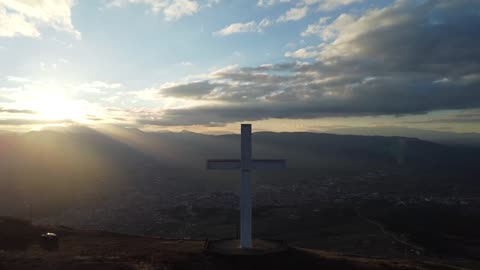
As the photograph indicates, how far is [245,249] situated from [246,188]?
18.7 ft

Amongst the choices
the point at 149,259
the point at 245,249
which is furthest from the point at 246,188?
the point at 149,259

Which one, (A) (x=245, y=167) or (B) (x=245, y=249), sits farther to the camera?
(A) (x=245, y=167)

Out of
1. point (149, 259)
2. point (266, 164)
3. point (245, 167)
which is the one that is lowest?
point (149, 259)

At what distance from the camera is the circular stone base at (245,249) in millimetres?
37969

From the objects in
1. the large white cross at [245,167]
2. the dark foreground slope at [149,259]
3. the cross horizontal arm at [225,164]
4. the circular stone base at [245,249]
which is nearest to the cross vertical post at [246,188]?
the large white cross at [245,167]

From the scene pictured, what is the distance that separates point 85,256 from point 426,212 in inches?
6452

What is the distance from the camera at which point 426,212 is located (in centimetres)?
17338

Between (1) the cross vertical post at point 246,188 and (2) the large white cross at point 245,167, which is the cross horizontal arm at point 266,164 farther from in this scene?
(1) the cross vertical post at point 246,188

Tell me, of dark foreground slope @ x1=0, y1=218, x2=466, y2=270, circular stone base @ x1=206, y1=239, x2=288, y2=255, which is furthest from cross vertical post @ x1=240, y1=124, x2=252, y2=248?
dark foreground slope @ x1=0, y1=218, x2=466, y2=270

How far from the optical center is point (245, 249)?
127ft

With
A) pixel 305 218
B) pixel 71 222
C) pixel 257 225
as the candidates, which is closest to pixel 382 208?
pixel 305 218

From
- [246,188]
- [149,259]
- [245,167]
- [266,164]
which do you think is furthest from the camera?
[266,164]

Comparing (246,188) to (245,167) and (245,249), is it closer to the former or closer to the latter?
(245,167)

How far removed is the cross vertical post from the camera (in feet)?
126
